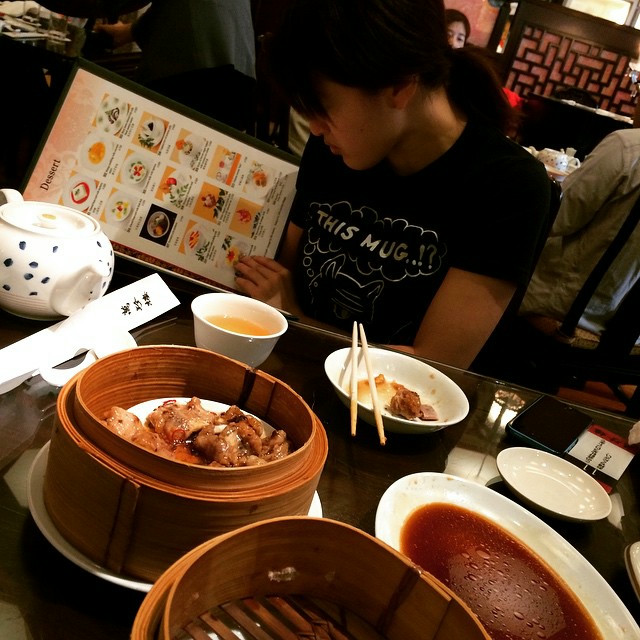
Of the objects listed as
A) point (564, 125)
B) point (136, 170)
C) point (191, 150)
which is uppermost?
point (564, 125)

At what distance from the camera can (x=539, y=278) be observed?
3240 mm

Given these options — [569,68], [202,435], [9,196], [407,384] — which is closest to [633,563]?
[407,384]

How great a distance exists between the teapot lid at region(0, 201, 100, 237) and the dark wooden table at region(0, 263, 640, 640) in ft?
0.68

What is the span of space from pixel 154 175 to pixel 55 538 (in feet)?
4.33

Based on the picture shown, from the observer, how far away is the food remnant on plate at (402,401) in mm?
1319

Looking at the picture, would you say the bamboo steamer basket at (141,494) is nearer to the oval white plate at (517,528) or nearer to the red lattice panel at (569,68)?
the oval white plate at (517,528)

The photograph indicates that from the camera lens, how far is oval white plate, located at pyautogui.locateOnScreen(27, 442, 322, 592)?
71 centimetres

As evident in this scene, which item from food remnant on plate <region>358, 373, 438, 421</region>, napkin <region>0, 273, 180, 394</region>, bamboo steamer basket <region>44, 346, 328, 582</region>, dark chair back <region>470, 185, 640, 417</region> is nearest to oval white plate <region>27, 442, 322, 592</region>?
bamboo steamer basket <region>44, 346, 328, 582</region>

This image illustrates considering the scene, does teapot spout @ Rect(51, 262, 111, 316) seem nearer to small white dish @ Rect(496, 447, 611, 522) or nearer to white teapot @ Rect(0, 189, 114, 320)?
white teapot @ Rect(0, 189, 114, 320)

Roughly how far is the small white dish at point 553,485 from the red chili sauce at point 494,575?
0.51 ft

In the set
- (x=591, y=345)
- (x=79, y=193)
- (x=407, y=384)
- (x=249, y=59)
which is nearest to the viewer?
(x=407, y=384)

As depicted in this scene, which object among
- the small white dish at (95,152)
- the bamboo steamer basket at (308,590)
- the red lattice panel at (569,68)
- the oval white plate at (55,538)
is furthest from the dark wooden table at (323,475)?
the red lattice panel at (569,68)

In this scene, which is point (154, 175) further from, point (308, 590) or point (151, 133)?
point (308, 590)

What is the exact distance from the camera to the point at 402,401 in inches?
52.8
